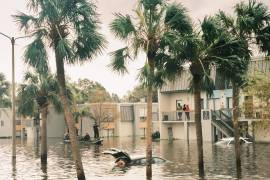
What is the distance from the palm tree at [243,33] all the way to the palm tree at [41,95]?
12.9 metres

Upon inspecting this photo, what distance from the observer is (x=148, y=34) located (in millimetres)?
23562

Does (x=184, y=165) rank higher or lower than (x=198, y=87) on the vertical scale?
lower

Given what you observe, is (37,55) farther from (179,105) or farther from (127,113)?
(127,113)

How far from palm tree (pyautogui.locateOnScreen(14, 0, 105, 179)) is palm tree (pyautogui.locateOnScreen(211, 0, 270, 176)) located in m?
6.58

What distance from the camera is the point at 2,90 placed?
326 ft

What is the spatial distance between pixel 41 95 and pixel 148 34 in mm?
14474

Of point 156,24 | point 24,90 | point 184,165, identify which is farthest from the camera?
point 24,90

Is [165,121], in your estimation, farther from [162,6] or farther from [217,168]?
[162,6]

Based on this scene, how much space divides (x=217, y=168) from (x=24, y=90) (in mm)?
13813

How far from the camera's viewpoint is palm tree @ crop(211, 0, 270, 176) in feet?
86.9

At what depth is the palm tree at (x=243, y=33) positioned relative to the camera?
26500mm

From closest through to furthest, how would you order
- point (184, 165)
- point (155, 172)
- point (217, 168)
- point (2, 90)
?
point (155, 172) → point (217, 168) → point (184, 165) → point (2, 90)

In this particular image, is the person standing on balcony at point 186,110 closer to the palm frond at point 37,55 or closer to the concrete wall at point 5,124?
the palm frond at point 37,55

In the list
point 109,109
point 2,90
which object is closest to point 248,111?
point 109,109
